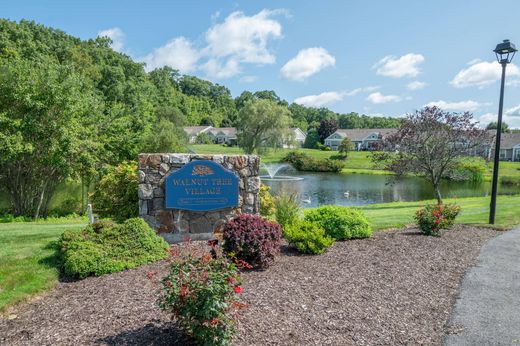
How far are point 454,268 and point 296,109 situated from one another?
10905 cm

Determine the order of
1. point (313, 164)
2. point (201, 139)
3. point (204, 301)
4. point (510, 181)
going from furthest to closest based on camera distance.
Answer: point (201, 139) < point (313, 164) < point (510, 181) < point (204, 301)

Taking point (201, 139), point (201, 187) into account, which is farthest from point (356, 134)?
point (201, 187)

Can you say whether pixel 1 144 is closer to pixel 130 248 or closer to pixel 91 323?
pixel 130 248

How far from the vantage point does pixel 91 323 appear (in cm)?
421

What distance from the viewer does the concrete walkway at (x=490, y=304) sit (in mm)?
4332

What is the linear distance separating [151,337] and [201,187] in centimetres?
415

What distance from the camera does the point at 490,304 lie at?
527 centimetres

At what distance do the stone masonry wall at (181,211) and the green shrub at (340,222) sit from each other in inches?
53.0

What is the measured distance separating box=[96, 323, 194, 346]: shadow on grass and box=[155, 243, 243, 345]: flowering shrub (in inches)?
10.6

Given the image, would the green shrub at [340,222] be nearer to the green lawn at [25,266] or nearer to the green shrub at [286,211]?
→ the green shrub at [286,211]

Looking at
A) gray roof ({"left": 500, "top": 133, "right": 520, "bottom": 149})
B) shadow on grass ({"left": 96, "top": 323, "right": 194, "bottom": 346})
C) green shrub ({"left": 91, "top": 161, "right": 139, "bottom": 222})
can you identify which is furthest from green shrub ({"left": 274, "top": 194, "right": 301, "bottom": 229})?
gray roof ({"left": 500, "top": 133, "right": 520, "bottom": 149})

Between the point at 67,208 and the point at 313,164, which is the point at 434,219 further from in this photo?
the point at 313,164

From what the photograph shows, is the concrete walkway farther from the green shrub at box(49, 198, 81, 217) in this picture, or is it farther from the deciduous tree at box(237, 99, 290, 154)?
the deciduous tree at box(237, 99, 290, 154)

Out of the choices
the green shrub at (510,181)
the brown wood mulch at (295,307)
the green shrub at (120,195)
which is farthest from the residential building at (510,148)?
the green shrub at (120,195)
